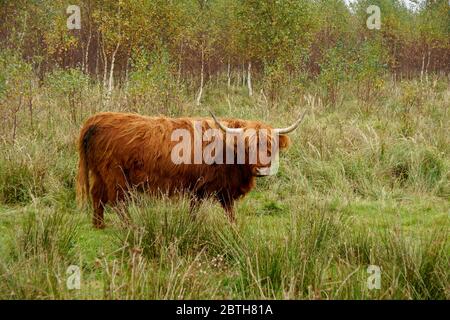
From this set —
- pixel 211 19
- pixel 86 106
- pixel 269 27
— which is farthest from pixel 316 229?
pixel 211 19

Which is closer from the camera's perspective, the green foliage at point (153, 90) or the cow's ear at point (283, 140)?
the cow's ear at point (283, 140)

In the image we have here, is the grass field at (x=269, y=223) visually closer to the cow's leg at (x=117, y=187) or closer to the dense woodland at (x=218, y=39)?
the cow's leg at (x=117, y=187)

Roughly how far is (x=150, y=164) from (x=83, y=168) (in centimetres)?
69

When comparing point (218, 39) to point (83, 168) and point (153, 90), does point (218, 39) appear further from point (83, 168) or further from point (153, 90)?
point (83, 168)

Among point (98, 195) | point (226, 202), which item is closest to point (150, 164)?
point (98, 195)

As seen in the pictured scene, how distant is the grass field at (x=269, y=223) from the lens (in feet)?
9.71

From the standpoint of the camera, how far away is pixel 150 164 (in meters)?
4.95

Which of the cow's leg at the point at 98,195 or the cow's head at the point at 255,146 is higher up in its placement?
the cow's head at the point at 255,146

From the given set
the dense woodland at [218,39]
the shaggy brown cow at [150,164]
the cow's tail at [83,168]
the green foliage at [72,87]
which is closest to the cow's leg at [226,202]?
the shaggy brown cow at [150,164]

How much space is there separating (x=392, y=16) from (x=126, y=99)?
20486mm

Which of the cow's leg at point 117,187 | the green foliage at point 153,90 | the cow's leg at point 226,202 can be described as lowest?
the cow's leg at point 226,202

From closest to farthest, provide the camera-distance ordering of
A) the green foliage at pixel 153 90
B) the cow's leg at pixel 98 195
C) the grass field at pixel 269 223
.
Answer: the grass field at pixel 269 223 → the cow's leg at pixel 98 195 → the green foliage at pixel 153 90

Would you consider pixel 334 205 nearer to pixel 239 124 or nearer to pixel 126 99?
pixel 239 124

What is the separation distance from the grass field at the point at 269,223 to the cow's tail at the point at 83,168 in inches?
5.7
